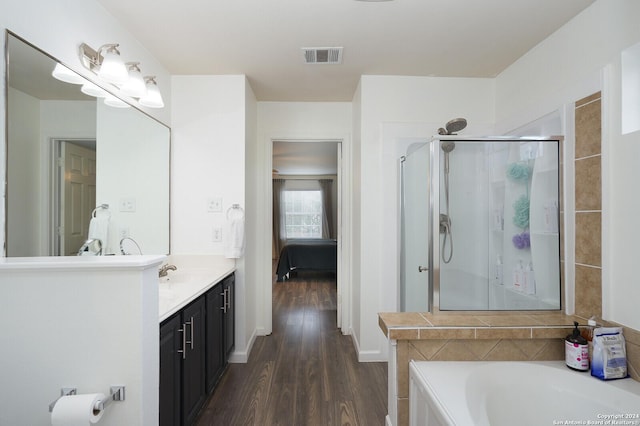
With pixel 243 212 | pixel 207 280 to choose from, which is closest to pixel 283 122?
pixel 243 212

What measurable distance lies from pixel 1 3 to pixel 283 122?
7.60 feet

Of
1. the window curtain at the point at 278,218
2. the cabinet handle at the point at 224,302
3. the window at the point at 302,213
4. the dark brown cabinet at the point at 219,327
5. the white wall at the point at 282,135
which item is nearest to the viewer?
the dark brown cabinet at the point at 219,327

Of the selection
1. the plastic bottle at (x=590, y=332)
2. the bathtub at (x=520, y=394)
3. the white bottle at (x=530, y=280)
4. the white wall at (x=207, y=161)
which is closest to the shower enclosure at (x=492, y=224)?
the white bottle at (x=530, y=280)

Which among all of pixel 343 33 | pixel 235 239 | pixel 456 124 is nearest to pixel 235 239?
pixel 235 239

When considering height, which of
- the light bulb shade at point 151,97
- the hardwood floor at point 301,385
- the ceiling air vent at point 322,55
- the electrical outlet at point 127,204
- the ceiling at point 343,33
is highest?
the ceiling at point 343,33

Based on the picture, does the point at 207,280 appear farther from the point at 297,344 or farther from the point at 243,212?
the point at 297,344

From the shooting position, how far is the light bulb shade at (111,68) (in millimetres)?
1680

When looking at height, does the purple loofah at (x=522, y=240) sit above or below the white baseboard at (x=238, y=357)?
above

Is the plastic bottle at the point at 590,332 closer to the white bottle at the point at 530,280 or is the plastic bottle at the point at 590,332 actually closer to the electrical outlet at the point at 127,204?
the white bottle at the point at 530,280

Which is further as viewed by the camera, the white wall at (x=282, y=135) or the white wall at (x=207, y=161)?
the white wall at (x=282, y=135)

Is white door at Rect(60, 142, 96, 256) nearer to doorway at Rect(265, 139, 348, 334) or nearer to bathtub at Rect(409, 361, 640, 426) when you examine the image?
doorway at Rect(265, 139, 348, 334)

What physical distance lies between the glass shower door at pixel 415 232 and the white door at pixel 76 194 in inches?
79.8

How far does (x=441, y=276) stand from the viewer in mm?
1852

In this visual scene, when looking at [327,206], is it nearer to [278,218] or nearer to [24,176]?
[278,218]
